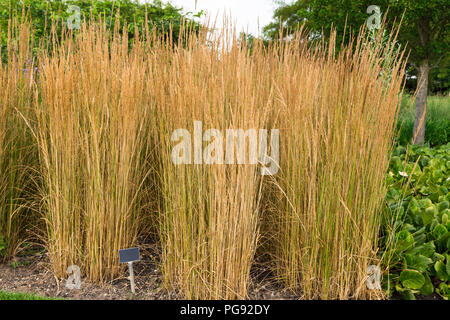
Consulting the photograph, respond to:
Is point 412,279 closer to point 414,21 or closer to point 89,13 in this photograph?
point 89,13

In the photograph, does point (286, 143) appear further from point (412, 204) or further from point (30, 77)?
point (30, 77)

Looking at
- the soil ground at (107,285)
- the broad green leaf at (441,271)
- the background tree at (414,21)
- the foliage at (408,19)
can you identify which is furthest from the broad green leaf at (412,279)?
the foliage at (408,19)

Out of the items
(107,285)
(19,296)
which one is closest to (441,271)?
(107,285)

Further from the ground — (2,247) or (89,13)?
(89,13)

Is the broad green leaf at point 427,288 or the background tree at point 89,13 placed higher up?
the background tree at point 89,13

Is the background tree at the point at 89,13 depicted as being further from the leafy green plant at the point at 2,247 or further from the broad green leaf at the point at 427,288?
the broad green leaf at the point at 427,288

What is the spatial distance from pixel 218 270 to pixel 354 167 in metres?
0.94

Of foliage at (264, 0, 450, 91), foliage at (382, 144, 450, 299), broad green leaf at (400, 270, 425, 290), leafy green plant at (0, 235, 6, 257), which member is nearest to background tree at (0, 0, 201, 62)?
foliage at (264, 0, 450, 91)

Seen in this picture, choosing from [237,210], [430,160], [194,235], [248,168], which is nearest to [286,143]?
[248,168]

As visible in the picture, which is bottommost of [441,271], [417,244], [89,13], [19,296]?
[19,296]

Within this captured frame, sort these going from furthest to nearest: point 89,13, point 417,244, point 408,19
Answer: point 408,19 → point 89,13 → point 417,244

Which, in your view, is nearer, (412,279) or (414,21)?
(412,279)

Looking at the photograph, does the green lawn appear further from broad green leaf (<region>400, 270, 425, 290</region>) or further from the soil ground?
broad green leaf (<region>400, 270, 425, 290</region>)

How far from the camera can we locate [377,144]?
2.13 m
